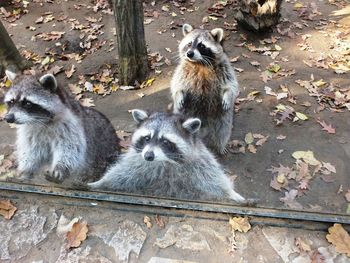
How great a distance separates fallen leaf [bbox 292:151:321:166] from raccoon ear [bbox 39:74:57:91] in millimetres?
2285

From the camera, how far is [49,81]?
2.53 metres

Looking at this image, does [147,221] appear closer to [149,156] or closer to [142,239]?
[142,239]

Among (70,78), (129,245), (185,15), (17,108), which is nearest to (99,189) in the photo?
(129,245)

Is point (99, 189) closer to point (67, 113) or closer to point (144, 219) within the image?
point (144, 219)

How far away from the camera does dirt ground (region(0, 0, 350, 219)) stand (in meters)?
3.40

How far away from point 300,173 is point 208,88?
1.15 metres

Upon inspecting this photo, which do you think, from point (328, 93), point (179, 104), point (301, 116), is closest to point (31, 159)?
point (179, 104)

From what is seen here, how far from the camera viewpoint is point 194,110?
370 centimetres

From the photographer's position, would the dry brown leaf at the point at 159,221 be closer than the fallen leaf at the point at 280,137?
Yes

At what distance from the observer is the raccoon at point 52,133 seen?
8.10 ft

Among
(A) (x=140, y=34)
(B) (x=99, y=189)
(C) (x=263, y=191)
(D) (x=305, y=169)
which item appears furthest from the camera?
(A) (x=140, y=34)

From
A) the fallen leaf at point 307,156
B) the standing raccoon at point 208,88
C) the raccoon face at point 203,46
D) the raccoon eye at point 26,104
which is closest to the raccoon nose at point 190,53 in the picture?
the raccoon face at point 203,46

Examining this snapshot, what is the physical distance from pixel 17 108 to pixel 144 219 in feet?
3.55

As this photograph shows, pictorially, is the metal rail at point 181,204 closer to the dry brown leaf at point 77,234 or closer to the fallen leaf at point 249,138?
the dry brown leaf at point 77,234
